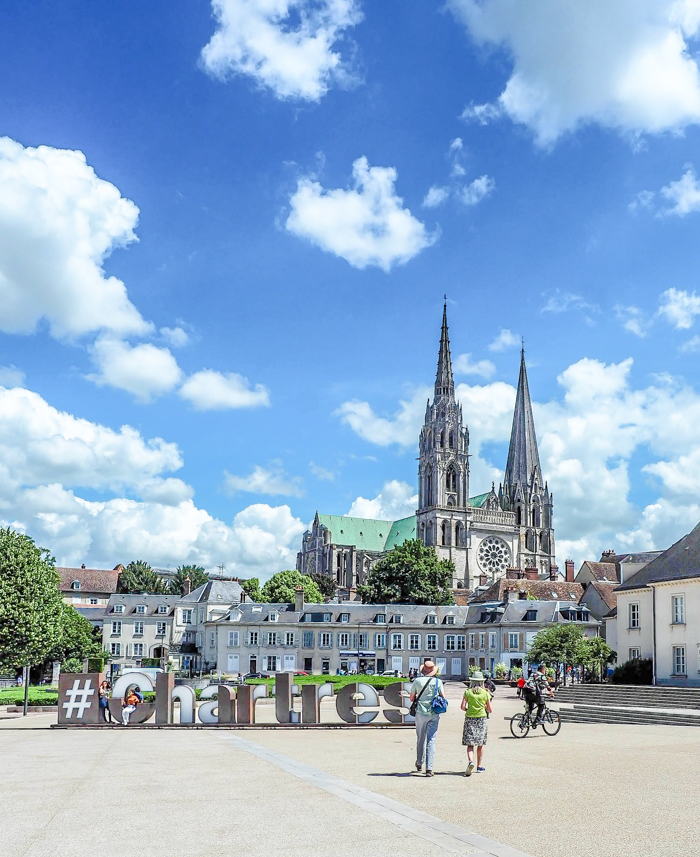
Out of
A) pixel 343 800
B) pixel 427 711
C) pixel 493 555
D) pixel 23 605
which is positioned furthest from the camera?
pixel 493 555

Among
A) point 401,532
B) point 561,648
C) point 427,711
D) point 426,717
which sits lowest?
point 561,648

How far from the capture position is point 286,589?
100750mm

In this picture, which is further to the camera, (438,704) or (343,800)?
(438,704)

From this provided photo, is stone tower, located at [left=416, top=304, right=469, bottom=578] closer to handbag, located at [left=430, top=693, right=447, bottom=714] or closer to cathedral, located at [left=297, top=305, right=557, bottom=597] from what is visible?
cathedral, located at [left=297, top=305, right=557, bottom=597]

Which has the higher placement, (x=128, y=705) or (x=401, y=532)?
(x=401, y=532)

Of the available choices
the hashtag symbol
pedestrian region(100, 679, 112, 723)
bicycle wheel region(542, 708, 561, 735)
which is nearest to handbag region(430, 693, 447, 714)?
bicycle wheel region(542, 708, 561, 735)

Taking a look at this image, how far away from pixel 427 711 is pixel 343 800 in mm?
3410

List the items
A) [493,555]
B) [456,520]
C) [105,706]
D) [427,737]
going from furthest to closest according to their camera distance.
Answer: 1. [493,555]
2. [456,520]
3. [105,706]
4. [427,737]

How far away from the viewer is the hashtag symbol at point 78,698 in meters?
28.8

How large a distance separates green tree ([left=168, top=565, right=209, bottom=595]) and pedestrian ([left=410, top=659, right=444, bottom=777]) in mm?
114384

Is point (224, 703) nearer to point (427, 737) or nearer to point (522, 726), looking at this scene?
point (522, 726)

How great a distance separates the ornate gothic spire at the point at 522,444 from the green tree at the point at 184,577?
6501cm

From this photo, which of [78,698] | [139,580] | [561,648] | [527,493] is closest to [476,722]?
[78,698]

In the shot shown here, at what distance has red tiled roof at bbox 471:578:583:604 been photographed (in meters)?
87.4
